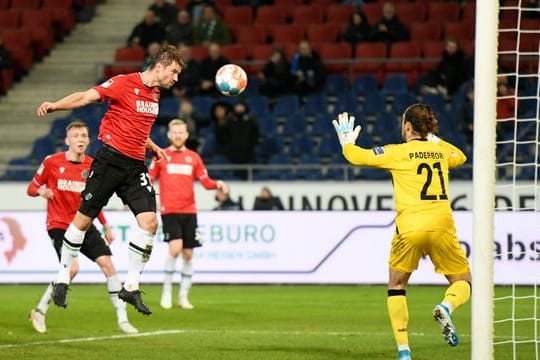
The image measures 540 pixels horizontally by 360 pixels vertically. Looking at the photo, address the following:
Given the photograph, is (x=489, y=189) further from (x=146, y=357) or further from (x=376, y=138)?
(x=376, y=138)

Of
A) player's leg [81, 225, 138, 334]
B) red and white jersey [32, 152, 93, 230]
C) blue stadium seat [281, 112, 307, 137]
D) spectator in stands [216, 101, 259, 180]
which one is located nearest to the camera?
player's leg [81, 225, 138, 334]

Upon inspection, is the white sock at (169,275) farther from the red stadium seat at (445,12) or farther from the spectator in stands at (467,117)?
the red stadium seat at (445,12)

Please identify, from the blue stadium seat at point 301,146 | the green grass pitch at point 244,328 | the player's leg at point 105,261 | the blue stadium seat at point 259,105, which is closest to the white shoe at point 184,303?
the green grass pitch at point 244,328

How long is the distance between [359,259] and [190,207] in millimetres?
4322

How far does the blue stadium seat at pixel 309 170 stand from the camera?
71.0 feet

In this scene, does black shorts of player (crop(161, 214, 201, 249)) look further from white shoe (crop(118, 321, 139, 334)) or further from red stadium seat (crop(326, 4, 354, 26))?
red stadium seat (crop(326, 4, 354, 26))

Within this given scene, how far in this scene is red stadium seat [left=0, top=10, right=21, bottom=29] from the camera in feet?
90.5

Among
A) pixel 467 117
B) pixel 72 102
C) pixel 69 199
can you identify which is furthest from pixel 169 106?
pixel 72 102

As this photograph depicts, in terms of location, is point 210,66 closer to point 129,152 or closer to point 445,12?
point 445,12

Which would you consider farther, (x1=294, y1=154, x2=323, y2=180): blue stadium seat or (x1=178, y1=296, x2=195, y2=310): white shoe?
(x1=294, y1=154, x2=323, y2=180): blue stadium seat

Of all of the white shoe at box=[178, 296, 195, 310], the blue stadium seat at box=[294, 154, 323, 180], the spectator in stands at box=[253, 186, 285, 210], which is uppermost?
the blue stadium seat at box=[294, 154, 323, 180]

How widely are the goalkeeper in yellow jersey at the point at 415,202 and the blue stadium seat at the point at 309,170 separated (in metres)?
11.9

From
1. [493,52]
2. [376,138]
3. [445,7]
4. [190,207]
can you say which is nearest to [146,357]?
[493,52]

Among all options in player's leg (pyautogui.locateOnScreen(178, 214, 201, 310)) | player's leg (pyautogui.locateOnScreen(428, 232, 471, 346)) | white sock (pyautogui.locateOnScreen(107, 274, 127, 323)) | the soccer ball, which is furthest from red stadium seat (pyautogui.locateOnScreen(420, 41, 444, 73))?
player's leg (pyautogui.locateOnScreen(428, 232, 471, 346))
